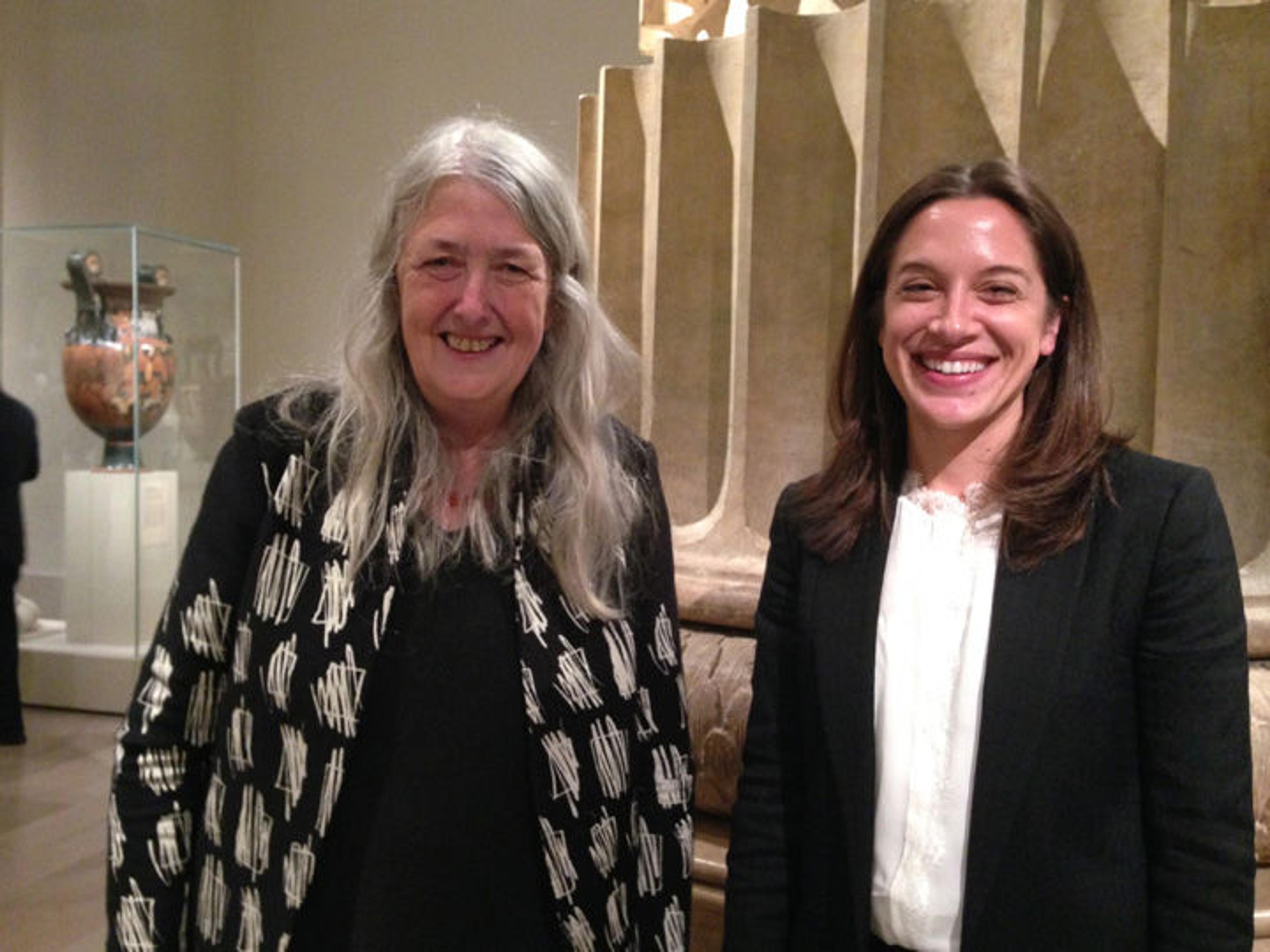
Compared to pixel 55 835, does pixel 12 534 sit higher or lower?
higher

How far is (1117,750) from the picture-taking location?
4.38 feet

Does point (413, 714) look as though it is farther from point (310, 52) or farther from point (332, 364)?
point (310, 52)

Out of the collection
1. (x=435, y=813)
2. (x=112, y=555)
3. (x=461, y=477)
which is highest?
(x=461, y=477)

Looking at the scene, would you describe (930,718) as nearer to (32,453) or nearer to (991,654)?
(991,654)

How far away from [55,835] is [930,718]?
3.64 metres

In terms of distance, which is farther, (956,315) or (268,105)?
(268,105)

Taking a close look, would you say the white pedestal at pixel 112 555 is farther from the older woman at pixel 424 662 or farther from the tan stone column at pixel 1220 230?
the tan stone column at pixel 1220 230

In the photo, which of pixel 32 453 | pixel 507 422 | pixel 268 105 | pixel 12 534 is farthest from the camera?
pixel 268 105

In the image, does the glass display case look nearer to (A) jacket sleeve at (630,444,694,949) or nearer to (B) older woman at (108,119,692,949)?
(B) older woman at (108,119,692,949)

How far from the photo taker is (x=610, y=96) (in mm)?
2695

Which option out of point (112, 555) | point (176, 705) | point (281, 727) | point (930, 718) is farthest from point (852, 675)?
→ point (112, 555)

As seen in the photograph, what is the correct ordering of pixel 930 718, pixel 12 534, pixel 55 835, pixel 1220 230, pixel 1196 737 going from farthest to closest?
pixel 12 534
pixel 55 835
pixel 1220 230
pixel 930 718
pixel 1196 737

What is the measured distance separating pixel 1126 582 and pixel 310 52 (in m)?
7.66

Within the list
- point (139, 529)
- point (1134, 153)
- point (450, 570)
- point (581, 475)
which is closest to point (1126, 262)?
point (1134, 153)
